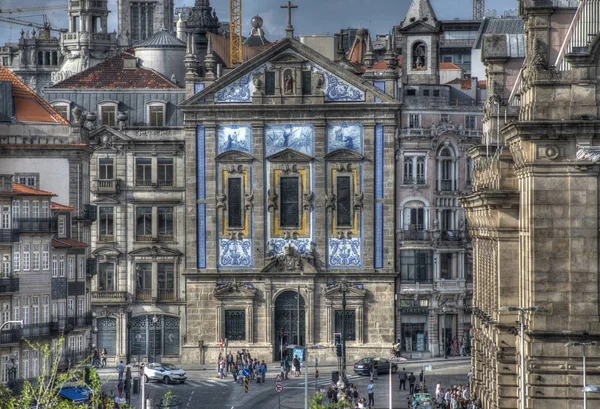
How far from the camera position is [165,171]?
137 m

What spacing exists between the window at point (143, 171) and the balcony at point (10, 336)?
1444 inches

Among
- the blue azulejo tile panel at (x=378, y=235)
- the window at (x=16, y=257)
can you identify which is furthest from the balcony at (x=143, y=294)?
the window at (x=16, y=257)

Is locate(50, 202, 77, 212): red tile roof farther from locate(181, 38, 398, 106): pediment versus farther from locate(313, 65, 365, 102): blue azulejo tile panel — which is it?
locate(313, 65, 365, 102): blue azulejo tile panel

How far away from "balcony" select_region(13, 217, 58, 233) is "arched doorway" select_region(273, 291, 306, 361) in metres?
28.3

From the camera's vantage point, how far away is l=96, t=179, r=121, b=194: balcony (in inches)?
5374

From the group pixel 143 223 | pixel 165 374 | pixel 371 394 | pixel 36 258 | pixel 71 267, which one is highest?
pixel 143 223

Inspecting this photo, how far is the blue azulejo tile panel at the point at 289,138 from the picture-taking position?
132 metres

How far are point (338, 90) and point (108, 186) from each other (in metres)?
16.6

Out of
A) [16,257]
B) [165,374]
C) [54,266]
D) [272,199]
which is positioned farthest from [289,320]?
[16,257]

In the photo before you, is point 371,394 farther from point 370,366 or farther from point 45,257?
point 45,257

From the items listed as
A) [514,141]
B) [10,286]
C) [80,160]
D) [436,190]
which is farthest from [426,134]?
[514,141]

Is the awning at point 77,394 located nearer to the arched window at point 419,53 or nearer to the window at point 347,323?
the window at point 347,323

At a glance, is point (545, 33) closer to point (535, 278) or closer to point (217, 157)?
point (535, 278)

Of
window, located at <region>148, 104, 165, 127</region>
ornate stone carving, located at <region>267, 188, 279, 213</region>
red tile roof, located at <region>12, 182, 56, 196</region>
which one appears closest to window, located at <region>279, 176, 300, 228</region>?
ornate stone carving, located at <region>267, 188, 279, 213</region>
